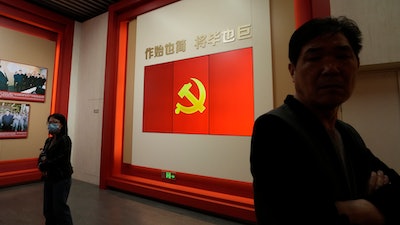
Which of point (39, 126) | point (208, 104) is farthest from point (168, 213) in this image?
point (39, 126)

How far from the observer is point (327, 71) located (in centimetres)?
86

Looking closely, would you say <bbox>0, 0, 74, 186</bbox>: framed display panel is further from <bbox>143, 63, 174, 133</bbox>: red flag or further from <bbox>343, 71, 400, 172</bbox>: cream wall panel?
<bbox>343, 71, 400, 172</bbox>: cream wall panel

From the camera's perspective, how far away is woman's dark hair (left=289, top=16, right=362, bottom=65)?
0.91m

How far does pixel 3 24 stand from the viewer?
5090mm

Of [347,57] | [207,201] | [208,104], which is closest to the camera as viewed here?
[347,57]

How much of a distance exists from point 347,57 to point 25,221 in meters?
4.41

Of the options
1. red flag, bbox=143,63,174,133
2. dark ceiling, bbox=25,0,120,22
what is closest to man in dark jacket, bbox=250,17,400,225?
red flag, bbox=143,63,174,133

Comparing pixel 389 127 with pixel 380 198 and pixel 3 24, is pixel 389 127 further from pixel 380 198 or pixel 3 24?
pixel 3 24

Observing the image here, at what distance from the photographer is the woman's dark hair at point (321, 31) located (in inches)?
35.8

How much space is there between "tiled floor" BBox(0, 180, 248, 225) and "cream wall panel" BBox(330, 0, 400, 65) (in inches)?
113

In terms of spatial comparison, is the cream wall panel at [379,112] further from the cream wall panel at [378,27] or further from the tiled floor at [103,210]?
the tiled floor at [103,210]

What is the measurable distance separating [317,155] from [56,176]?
2.93 m

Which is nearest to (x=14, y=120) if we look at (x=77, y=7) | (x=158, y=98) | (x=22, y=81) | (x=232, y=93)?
(x=22, y=81)

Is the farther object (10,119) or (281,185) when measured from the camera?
(10,119)
